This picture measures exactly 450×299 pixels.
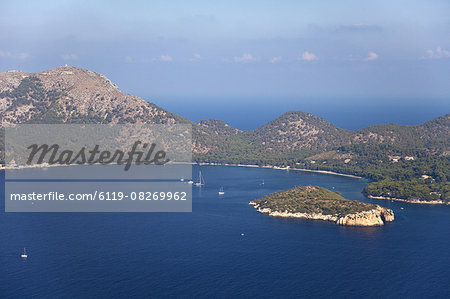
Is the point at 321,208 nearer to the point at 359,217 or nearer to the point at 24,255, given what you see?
the point at 359,217

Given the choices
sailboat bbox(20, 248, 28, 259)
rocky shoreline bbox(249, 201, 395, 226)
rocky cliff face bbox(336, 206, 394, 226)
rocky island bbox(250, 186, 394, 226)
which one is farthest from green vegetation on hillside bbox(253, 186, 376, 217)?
sailboat bbox(20, 248, 28, 259)

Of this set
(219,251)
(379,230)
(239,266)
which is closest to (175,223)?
(219,251)

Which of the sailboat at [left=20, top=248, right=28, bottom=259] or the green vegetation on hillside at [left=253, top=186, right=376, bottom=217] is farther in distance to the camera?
the green vegetation on hillside at [left=253, top=186, right=376, bottom=217]

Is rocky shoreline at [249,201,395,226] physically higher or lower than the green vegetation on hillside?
lower

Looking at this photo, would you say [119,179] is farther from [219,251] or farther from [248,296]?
[248,296]

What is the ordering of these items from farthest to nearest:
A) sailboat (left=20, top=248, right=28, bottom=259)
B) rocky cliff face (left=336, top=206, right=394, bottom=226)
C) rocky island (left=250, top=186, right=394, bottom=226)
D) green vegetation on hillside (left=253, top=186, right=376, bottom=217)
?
1. green vegetation on hillside (left=253, top=186, right=376, bottom=217)
2. rocky island (left=250, top=186, right=394, bottom=226)
3. rocky cliff face (left=336, top=206, right=394, bottom=226)
4. sailboat (left=20, top=248, right=28, bottom=259)

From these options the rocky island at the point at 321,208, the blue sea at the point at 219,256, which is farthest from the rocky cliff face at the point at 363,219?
the blue sea at the point at 219,256

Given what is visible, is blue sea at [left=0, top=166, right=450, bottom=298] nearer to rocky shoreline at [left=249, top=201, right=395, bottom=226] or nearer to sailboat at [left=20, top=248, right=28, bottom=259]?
sailboat at [left=20, top=248, right=28, bottom=259]
